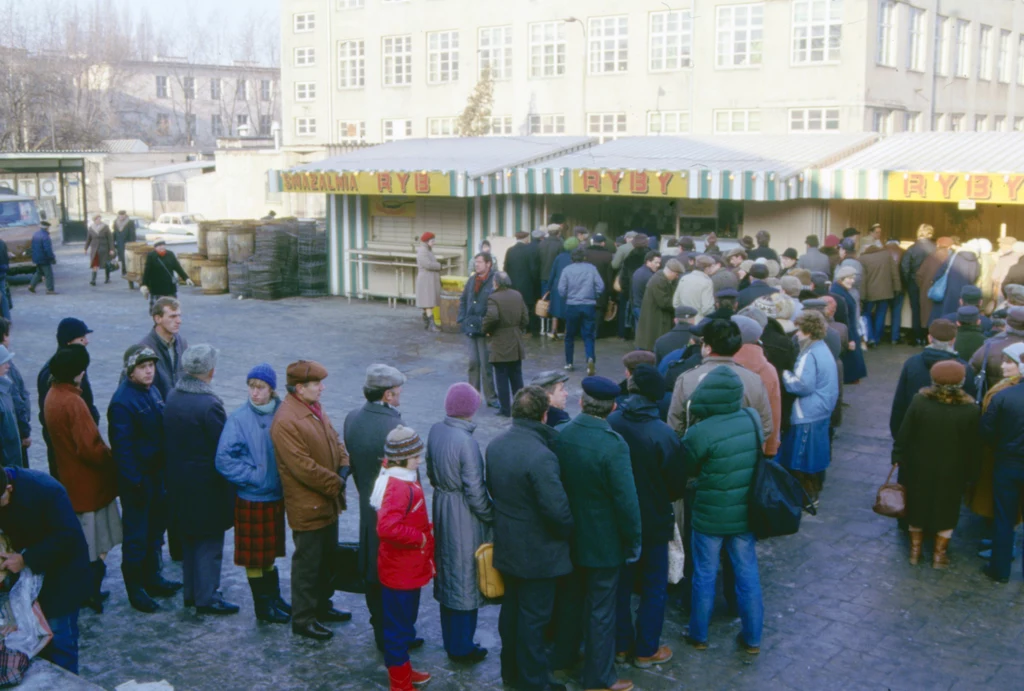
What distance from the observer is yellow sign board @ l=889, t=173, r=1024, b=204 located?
14.6 metres

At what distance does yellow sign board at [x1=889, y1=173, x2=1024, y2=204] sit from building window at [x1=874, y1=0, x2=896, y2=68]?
1507cm

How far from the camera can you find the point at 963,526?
334 inches

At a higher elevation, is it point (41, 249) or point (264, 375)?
point (41, 249)

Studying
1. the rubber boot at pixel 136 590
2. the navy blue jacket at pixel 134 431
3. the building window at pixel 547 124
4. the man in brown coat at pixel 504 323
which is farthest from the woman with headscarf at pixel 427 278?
the building window at pixel 547 124

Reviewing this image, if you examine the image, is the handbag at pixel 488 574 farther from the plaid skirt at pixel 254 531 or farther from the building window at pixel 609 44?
the building window at pixel 609 44

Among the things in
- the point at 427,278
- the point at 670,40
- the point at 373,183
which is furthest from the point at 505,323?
the point at 670,40

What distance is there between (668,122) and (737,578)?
29.2m

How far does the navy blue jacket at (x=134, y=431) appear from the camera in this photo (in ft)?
21.5

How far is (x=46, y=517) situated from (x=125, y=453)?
5.32ft

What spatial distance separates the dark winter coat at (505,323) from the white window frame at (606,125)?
24684 millimetres

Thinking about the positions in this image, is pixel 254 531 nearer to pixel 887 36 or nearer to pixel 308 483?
pixel 308 483

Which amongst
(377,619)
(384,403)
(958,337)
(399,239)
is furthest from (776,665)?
(399,239)

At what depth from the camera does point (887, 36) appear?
1170 inches

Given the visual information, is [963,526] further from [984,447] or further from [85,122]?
[85,122]
